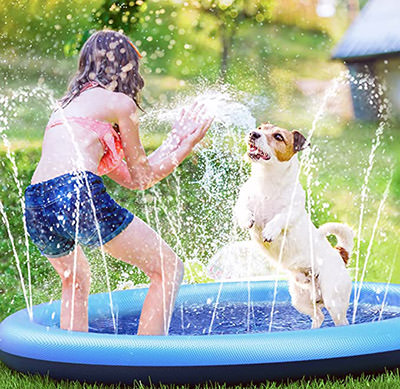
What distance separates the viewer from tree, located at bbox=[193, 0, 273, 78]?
1053cm

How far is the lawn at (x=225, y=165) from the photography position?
7.37 meters

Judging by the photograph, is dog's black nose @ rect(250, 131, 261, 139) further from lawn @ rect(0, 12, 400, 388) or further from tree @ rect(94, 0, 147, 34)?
tree @ rect(94, 0, 147, 34)

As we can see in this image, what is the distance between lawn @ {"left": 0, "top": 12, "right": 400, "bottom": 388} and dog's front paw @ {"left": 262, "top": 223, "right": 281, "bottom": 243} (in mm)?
2215

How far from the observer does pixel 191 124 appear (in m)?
3.38

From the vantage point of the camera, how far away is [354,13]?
1259 centimetres

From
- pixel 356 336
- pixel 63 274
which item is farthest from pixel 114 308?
pixel 356 336

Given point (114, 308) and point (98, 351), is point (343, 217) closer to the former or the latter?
point (114, 308)

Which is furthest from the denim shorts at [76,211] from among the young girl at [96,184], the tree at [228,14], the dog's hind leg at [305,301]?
the tree at [228,14]

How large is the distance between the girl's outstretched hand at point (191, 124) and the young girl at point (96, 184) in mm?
12

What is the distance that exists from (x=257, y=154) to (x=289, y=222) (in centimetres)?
34

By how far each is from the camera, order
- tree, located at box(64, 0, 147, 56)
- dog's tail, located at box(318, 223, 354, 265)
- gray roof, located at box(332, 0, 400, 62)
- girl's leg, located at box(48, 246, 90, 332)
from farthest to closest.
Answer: gray roof, located at box(332, 0, 400, 62), tree, located at box(64, 0, 147, 56), dog's tail, located at box(318, 223, 354, 265), girl's leg, located at box(48, 246, 90, 332)

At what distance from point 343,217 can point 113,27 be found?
3932mm

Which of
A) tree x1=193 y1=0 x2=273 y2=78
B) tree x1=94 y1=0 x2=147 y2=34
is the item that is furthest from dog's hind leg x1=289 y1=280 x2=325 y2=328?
tree x1=193 y1=0 x2=273 y2=78

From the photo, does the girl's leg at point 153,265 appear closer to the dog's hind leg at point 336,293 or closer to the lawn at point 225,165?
the dog's hind leg at point 336,293
